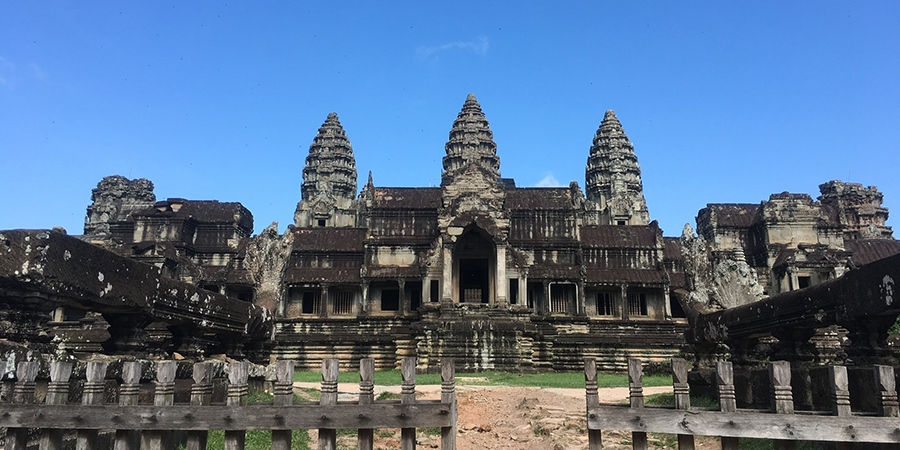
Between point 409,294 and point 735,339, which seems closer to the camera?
point 735,339

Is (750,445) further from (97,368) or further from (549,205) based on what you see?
(549,205)

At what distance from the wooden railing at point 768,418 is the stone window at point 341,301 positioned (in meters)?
31.5

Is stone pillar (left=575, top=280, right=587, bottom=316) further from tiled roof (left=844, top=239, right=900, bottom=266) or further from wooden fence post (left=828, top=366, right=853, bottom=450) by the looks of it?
wooden fence post (left=828, top=366, right=853, bottom=450)

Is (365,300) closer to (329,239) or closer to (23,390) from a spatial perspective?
(329,239)

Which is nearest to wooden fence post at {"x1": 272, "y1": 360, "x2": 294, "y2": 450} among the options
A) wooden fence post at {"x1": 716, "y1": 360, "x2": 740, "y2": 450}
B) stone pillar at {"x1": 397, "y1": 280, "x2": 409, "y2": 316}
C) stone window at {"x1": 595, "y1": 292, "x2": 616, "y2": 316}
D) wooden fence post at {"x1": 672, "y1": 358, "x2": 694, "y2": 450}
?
wooden fence post at {"x1": 672, "y1": 358, "x2": 694, "y2": 450}

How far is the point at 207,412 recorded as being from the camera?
22.1 feet

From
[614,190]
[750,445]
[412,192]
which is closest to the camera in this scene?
[750,445]

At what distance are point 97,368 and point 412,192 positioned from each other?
34478 mm

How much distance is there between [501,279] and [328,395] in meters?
25.1

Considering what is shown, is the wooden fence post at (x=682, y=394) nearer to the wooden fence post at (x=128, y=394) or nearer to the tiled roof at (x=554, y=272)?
the wooden fence post at (x=128, y=394)

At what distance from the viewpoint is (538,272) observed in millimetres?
34531

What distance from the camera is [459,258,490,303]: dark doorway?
124ft

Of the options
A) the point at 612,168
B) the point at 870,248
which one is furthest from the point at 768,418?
the point at 612,168

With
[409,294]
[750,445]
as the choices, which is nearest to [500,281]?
[409,294]
